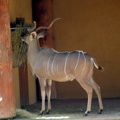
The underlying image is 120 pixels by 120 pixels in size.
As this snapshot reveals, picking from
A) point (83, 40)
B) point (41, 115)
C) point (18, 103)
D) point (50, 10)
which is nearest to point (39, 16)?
point (50, 10)

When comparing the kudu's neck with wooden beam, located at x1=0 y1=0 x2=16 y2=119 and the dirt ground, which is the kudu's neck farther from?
wooden beam, located at x1=0 y1=0 x2=16 y2=119

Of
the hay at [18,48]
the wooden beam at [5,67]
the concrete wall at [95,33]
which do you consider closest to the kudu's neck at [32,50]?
the hay at [18,48]

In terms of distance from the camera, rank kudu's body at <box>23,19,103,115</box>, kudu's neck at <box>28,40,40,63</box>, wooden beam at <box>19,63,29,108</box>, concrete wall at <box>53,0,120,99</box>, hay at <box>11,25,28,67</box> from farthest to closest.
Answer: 1. concrete wall at <box>53,0,120,99</box>
2. wooden beam at <box>19,63,29,108</box>
3. kudu's neck at <box>28,40,40,63</box>
4. hay at <box>11,25,28,67</box>
5. kudu's body at <box>23,19,103,115</box>

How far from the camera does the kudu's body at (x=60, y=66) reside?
912cm

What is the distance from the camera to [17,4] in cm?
1050

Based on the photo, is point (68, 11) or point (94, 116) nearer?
point (94, 116)

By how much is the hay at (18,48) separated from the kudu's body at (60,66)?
5.3 inches

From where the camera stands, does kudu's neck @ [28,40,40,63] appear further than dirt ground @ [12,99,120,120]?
Yes

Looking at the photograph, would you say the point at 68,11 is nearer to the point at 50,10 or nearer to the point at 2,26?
the point at 50,10

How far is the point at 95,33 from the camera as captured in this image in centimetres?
1210

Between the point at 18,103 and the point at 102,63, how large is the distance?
2499mm

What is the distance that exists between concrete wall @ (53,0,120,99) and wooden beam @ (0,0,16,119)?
11.6 ft

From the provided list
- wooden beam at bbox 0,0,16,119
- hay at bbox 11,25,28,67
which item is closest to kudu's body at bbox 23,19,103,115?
hay at bbox 11,25,28,67

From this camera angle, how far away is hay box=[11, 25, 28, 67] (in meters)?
9.62
